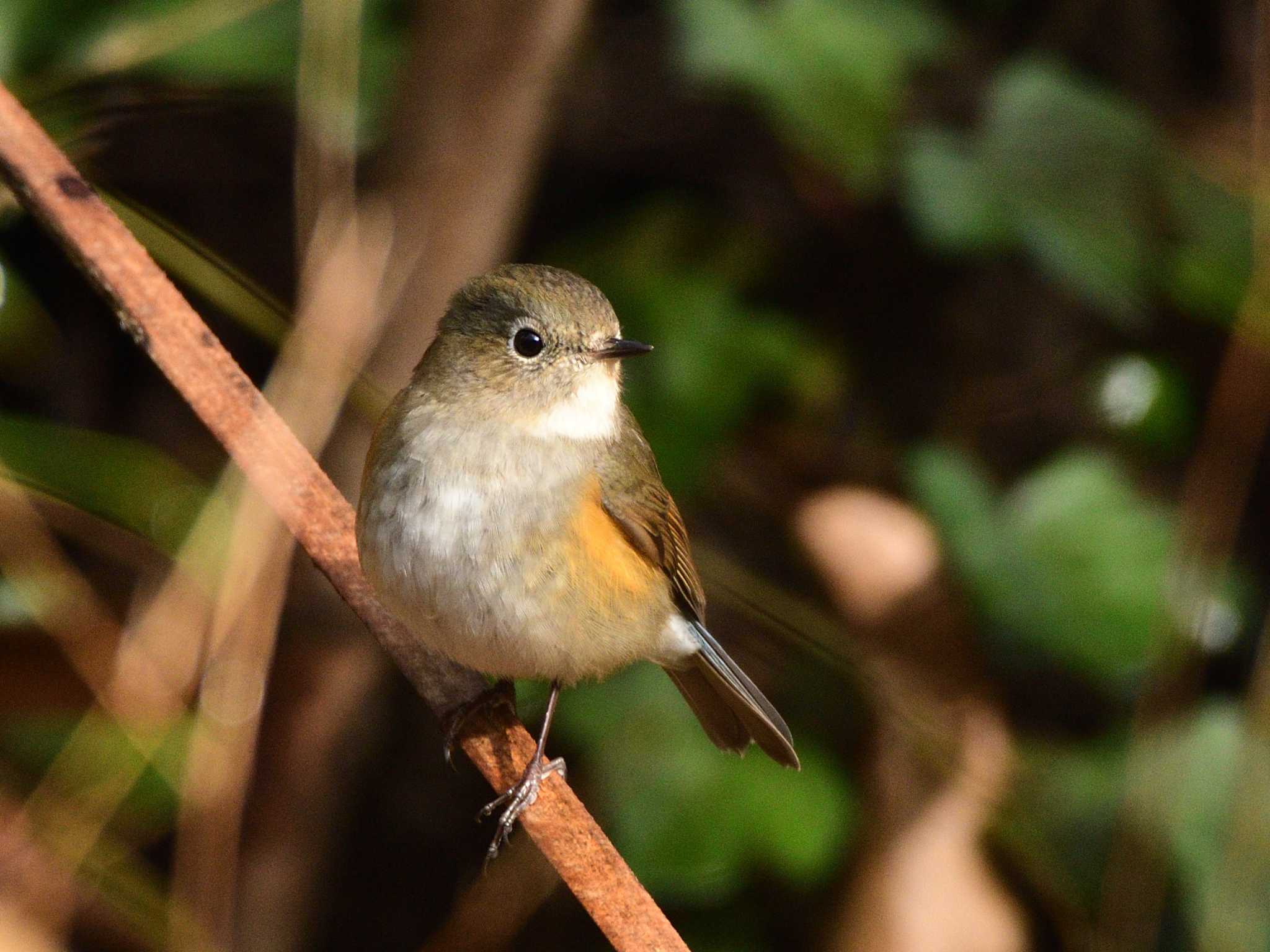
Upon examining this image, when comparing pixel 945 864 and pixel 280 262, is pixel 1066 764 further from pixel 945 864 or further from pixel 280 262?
pixel 280 262

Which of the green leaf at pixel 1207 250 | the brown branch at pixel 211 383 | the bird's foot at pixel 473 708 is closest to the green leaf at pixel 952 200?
the green leaf at pixel 1207 250

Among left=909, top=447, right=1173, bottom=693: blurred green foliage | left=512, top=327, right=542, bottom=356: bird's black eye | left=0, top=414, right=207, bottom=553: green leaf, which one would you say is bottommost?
left=0, top=414, right=207, bottom=553: green leaf

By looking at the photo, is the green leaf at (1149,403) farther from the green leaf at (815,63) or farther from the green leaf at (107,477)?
the green leaf at (107,477)

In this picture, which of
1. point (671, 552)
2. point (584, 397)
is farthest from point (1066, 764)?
point (584, 397)

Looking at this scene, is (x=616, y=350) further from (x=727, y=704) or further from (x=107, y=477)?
(x=107, y=477)

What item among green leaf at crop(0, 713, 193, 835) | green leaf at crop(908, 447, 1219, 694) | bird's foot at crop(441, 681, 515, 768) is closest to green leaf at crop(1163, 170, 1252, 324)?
green leaf at crop(908, 447, 1219, 694)

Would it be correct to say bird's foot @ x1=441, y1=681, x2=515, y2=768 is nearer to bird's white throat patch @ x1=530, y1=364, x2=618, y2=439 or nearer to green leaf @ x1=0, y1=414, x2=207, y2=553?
bird's white throat patch @ x1=530, y1=364, x2=618, y2=439
